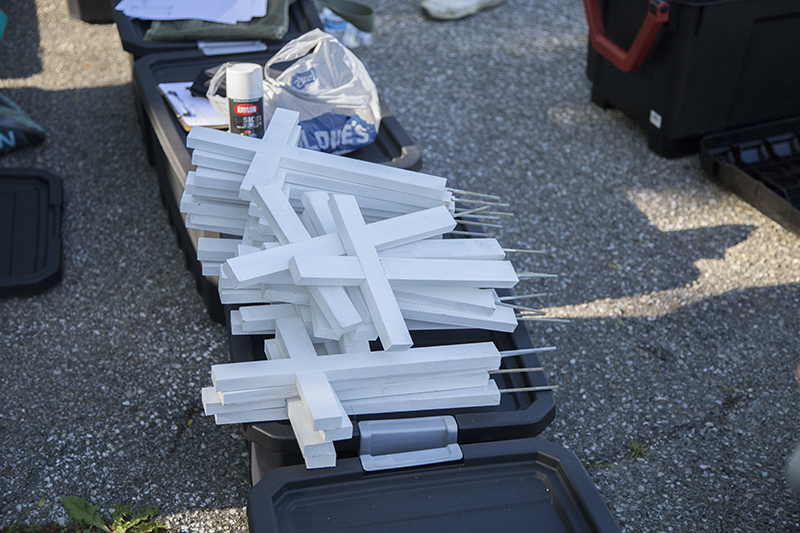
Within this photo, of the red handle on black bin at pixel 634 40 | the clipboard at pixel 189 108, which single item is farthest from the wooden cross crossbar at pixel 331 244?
the red handle on black bin at pixel 634 40

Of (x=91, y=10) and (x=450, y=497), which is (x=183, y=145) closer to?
(x=450, y=497)

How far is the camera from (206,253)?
1763 millimetres

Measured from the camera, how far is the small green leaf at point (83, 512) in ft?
5.21

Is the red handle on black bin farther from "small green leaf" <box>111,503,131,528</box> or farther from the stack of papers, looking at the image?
"small green leaf" <box>111,503,131,528</box>

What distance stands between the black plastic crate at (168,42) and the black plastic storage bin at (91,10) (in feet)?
2.98

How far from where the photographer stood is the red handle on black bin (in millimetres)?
2641

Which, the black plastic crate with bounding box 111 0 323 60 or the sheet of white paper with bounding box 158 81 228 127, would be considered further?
the black plastic crate with bounding box 111 0 323 60

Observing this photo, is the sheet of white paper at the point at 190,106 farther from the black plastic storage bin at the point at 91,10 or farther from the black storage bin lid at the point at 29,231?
the black plastic storage bin at the point at 91,10

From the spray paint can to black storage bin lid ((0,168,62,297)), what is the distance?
2.84 feet

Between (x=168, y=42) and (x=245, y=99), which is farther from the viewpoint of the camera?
(x=168, y=42)

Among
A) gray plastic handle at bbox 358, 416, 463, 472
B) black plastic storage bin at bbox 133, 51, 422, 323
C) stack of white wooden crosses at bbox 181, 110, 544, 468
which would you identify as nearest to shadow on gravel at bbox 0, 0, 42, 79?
black plastic storage bin at bbox 133, 51, 422, 323

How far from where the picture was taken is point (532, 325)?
224 cm

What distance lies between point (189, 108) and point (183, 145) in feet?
0.56

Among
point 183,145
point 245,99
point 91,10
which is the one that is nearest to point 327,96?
point 245,99
